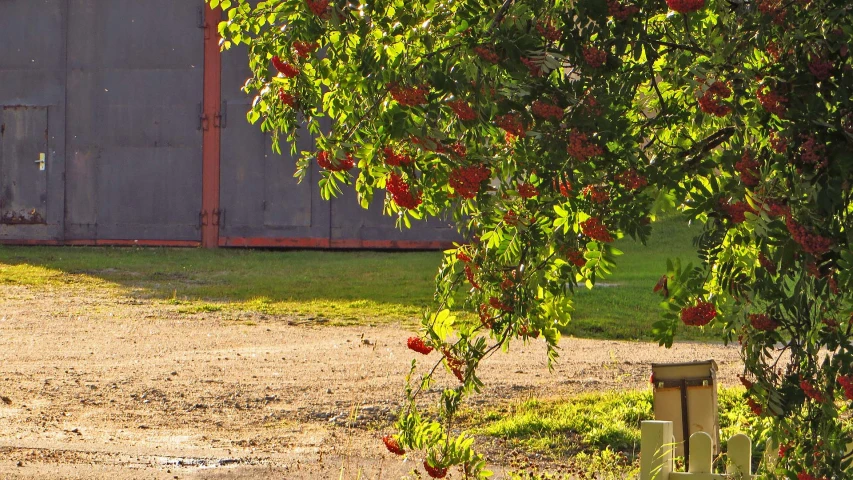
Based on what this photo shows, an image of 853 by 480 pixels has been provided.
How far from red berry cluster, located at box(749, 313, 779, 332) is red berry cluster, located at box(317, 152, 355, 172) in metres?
1.33

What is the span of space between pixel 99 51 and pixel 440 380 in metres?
11.3

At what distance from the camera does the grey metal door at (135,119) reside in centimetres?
1658

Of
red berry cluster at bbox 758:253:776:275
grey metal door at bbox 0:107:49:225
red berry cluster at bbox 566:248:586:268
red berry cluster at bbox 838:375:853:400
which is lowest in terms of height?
red berry cluster at bbox 838:375:853:400

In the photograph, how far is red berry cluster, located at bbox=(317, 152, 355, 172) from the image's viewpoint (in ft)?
11.0

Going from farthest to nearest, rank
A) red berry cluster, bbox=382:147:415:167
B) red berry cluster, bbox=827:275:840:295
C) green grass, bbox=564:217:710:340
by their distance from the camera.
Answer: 1. green grass, bbox=564:217:710:340
2. red berry cluster, bbox=382:147:415:167
3. red berry cluster, bbox=827:275:840:295

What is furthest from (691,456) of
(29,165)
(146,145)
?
(29,165)

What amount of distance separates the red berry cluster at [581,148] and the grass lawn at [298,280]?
7.23 meters

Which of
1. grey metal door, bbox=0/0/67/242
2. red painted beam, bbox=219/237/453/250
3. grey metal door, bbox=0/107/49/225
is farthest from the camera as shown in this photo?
grey metal door, bbox=0/107/49/225

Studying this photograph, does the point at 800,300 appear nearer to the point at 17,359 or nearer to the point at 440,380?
the point at 440,380

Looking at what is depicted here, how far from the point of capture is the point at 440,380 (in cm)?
758

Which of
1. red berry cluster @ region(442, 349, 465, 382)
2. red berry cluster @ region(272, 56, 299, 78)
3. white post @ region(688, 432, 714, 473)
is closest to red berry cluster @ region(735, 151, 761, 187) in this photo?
white post @ region(688, 432, 714, 473)

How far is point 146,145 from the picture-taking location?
54.7ft

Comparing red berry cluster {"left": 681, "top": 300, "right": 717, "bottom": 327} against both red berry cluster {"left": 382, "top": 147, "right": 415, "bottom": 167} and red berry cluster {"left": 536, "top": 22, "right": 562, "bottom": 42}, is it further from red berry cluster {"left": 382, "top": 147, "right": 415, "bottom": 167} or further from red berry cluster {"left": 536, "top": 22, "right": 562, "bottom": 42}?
red berry cluster {"left": 382, "top": 147, "right": 415, "bottom": 167}

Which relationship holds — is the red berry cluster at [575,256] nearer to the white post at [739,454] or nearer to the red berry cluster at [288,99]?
the white post at [739,454]
